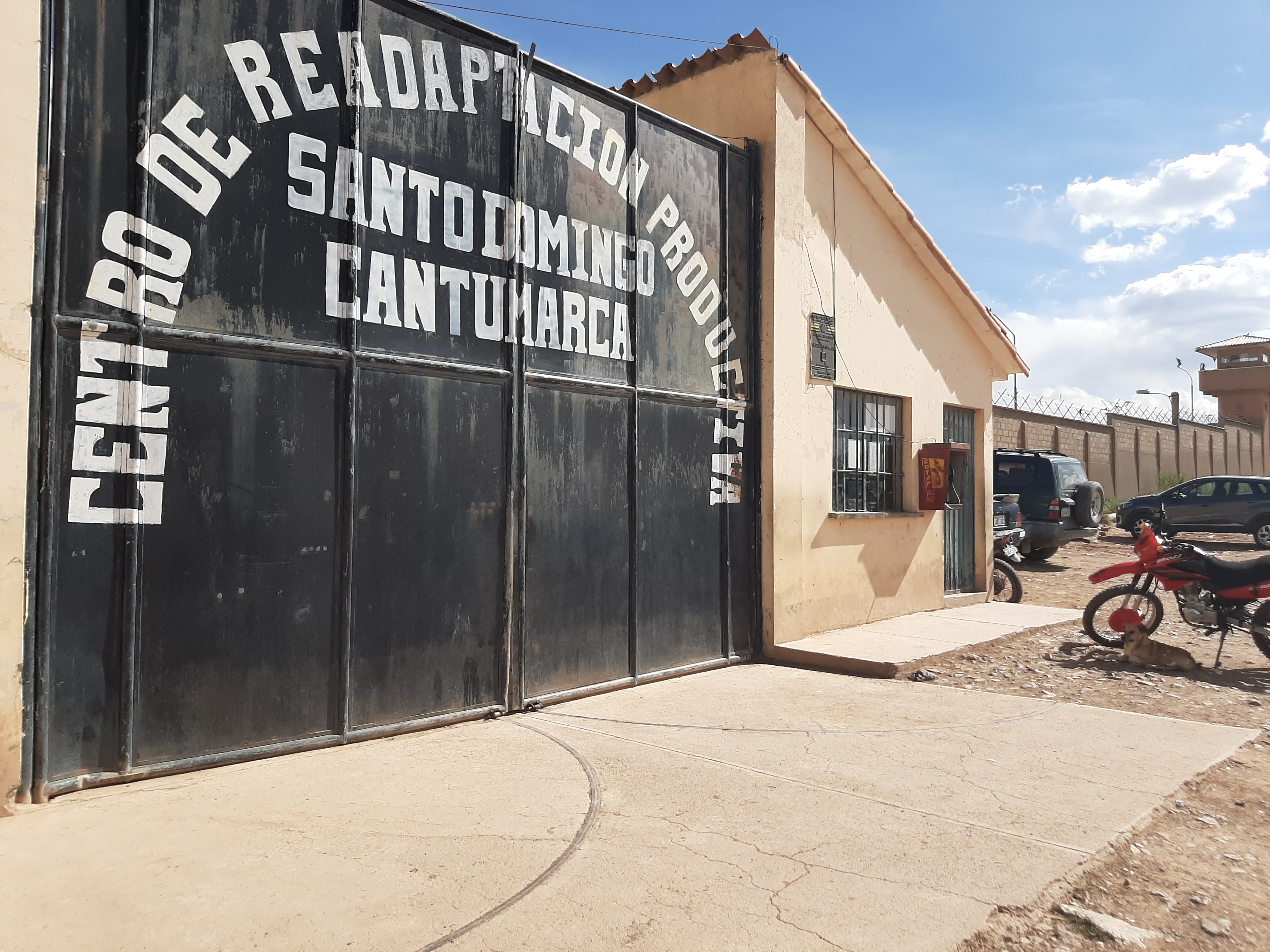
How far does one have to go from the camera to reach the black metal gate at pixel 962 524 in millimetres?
10812

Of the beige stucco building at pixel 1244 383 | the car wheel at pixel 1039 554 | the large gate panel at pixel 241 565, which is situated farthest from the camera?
the beige stucco building at pixel 1244 383

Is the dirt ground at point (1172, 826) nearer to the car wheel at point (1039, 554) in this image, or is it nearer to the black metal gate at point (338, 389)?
the black metal gate at point (338, 389)

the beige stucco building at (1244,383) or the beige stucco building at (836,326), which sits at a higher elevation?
the beige stucco building at (1244,383)

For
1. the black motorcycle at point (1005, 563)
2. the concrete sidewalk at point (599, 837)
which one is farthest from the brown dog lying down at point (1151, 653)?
the black motorcycle at point (1005, 563)

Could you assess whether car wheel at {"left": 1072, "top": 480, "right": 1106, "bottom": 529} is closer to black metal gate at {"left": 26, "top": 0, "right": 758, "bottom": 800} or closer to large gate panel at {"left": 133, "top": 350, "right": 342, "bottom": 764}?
black metal gate at {"left": 26, "top": 0, "right": 758, "bottom": 800}

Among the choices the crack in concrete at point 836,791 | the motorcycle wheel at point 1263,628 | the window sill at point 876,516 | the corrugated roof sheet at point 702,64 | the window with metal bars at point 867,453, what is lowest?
the crack in concrete at point 836,791

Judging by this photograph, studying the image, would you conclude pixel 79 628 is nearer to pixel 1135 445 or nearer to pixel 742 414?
pixel 742 414

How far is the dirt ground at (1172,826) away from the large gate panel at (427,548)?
332 cm

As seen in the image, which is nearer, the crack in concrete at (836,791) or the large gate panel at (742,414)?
the crack in concrete at (836,791)

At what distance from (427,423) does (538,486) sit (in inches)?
37.4

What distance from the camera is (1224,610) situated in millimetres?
7355

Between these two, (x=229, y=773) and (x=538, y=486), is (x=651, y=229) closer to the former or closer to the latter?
(x=538, y=486)

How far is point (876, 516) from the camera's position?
905cm

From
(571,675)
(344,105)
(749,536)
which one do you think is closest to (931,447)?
(749,536)
